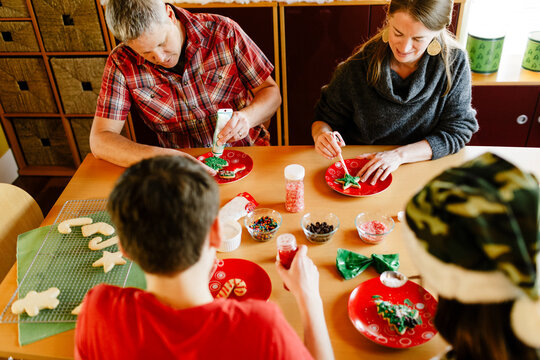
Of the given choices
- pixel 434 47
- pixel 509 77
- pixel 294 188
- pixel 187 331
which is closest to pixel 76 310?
pixel 187 331

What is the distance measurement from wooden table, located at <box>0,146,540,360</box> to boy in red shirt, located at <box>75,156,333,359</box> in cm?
28

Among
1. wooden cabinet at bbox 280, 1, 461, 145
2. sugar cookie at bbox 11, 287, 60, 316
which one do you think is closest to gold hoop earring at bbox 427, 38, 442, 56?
wooden cabinet at bbox 280, 1, 461, 145

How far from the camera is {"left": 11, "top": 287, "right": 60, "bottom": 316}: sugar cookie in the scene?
1.18 meters

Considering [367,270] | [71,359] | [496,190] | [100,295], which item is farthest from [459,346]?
[71,359]

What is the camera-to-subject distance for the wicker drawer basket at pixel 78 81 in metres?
2.79

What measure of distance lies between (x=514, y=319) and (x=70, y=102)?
2980 millimetres

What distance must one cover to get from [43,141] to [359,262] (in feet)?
9.19

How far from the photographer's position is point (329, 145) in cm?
169

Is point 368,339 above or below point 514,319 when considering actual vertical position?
below

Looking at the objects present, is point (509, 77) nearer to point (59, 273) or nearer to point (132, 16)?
point (132, 16)

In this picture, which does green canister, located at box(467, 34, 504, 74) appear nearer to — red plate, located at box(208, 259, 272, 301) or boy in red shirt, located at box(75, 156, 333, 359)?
red plate, located at box(208, 259, 272, 301)

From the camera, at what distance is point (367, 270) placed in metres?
1.27

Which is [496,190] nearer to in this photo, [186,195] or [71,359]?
[186,195]

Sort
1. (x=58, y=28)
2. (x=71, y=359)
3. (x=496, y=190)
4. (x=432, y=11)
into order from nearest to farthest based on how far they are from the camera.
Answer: (x=496, y=190) < (x=71, y=359) < (x=432, y=11) < (x=58, y=28)
